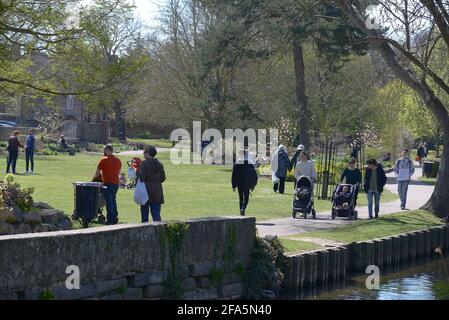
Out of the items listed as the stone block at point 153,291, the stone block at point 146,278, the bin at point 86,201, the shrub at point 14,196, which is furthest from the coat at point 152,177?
the stone block at point 153,291

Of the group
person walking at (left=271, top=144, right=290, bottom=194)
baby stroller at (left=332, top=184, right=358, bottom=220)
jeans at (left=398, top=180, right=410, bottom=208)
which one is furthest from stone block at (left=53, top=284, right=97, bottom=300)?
person walking at (left=271, top=144, right=290, bottom=194)

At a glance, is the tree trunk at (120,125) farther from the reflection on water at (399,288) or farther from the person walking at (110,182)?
the reflection on water at (399,288)

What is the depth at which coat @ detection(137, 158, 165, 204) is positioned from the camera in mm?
19391

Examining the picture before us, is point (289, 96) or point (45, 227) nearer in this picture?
point (45, 227)

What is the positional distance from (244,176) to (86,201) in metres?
5.33

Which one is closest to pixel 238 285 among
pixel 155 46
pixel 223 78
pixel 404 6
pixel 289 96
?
pixel 404 6

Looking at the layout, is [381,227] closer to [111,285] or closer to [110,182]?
[110,182]

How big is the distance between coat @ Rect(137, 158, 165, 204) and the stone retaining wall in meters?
3.30

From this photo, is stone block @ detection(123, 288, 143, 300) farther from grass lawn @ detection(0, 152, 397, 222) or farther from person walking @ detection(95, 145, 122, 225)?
grass lawn @ detection(0, 152, 397, 222)

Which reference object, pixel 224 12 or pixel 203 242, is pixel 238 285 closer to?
pixel 203 242

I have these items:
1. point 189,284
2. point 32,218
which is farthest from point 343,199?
point 189,284

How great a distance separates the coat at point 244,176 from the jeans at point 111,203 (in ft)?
13.1

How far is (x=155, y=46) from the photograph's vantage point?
218ft
